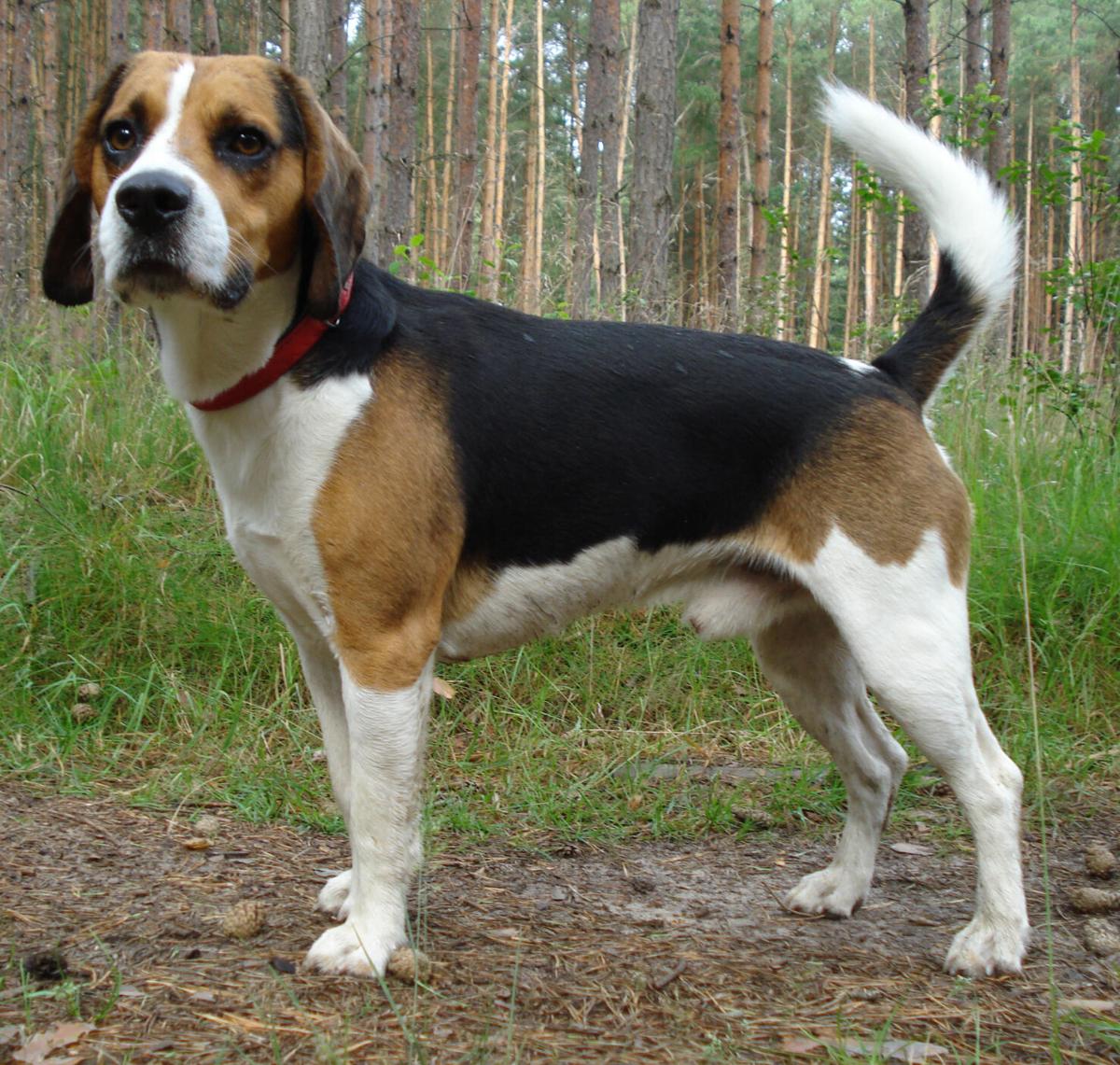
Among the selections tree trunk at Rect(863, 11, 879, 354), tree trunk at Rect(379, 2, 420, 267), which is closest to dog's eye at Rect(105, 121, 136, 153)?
tree trunk at Rect(379, 2, 420, 267)

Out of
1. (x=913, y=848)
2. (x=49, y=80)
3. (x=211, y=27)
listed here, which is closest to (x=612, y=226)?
(x=913, y=848)

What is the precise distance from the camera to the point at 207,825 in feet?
11.4

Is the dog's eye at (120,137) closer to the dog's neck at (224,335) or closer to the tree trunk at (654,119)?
the dog's neck at (224,335)

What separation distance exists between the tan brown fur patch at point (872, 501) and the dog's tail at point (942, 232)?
32 cm

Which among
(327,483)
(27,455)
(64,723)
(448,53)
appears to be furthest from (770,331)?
(448,53)

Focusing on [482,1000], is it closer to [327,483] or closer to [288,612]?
[288,612]

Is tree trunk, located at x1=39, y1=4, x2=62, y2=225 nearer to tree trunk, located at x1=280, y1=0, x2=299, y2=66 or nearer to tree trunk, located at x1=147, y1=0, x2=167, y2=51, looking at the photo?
tree trunk, located at x1=147, y1=0, x2=167, y2=51

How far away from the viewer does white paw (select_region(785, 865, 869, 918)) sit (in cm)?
300

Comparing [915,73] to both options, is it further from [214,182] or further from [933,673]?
[214,182]

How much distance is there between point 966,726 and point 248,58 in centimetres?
227

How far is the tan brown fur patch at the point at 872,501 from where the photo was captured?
2643 millimetres

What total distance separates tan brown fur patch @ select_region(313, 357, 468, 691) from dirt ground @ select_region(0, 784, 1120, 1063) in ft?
2.13

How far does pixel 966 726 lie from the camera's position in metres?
2.68

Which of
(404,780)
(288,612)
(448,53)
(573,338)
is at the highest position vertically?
(448,53)
